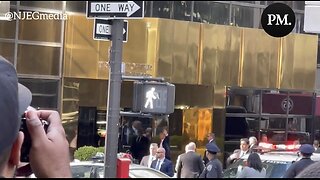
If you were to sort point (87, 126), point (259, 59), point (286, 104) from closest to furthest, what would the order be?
1. point (87, 126)
2. point (259, 59)
3. point (286, 104)

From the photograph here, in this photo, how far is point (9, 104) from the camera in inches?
62.0

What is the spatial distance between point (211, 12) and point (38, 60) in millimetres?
5240

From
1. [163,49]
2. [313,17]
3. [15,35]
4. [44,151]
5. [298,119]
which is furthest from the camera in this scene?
[298,119]

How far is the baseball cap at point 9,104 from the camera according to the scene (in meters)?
1.54

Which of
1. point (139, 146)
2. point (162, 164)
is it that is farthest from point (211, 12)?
point (162, 164)

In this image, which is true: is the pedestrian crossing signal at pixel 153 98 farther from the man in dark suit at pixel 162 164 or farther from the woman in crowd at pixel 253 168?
the man in dark suit at pixel 162 164

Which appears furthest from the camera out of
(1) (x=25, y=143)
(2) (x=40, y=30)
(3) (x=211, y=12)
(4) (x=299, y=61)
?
(4) (x=299, y=61)

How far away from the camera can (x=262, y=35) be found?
1978 cm

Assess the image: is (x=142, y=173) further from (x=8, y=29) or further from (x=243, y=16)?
(x=243, y=16)

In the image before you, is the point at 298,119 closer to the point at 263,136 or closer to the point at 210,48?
the point at 263,136

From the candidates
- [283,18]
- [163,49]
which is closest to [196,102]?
[163,49]

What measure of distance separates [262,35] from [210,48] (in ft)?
5.63

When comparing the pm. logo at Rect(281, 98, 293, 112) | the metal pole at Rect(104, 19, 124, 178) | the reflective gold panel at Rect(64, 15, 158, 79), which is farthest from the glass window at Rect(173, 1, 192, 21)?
the metal pole at Rect(104, 19, 124, 178)

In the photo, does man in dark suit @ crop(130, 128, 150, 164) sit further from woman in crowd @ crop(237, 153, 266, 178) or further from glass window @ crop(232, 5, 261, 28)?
woman in crowd @ crop(237, 153, 266, 178)
